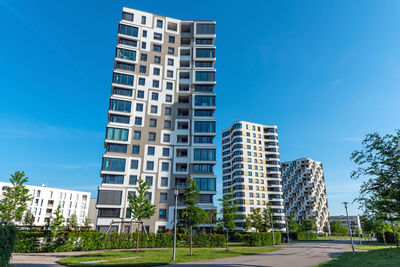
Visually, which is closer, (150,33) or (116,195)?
(116,195)

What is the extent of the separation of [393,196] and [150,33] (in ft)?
187

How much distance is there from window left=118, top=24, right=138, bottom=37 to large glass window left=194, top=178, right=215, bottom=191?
36448 millimetres

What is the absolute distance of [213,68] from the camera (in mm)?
58844

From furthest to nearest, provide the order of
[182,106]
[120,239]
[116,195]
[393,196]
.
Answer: [182,106] → [116,195] → [120,239] → [393,196]

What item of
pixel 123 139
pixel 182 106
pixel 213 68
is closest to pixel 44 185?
pixel 123 139

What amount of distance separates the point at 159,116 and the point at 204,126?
10.1 meters

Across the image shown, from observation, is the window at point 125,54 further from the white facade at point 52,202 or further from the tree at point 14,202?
the white facade at point 52,202

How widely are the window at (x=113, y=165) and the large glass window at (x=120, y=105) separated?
10.7 meters

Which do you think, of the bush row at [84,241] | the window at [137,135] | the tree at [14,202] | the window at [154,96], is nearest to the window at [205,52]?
the window at [154,96]

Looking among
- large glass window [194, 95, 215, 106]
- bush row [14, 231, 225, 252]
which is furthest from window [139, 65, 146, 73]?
bush row [14, 231, 225, 252]

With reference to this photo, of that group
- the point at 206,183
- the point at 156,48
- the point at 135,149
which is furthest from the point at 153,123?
the point at 156,48

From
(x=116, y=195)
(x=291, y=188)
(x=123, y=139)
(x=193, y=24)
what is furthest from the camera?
(x=291, y=188)

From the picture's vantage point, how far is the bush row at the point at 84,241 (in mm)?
25281

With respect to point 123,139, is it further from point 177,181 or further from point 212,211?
point 212,211
